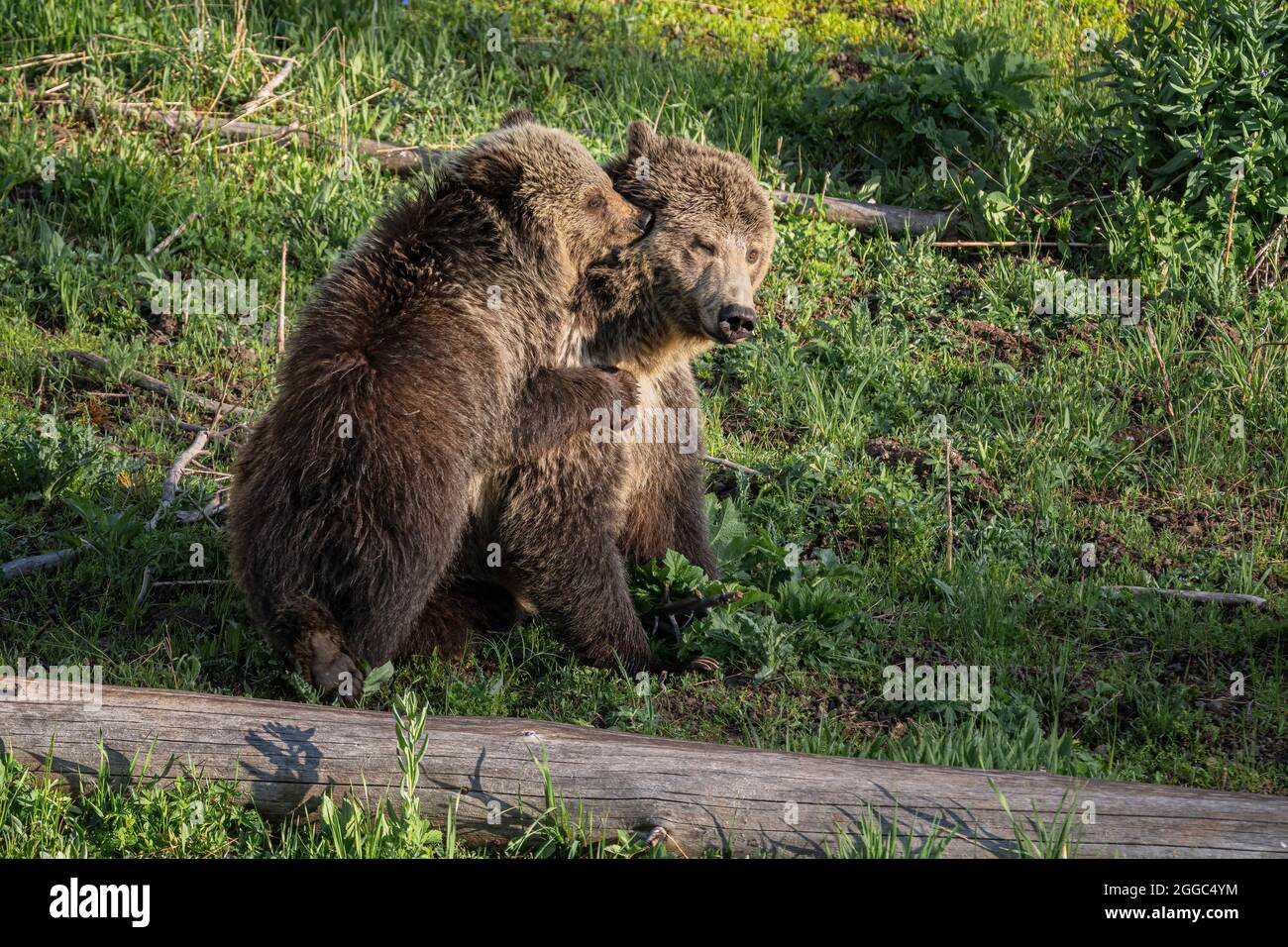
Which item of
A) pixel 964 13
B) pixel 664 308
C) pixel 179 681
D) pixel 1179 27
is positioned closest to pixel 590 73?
pixel 964 13

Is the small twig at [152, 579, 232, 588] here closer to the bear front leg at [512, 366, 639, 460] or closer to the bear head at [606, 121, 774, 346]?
the bear front leg at [512, 366, 639, 460]

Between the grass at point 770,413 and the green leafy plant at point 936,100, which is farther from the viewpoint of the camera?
the green leafy plant at point 936,100

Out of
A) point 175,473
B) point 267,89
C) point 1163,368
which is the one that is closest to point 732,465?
point 1163,368

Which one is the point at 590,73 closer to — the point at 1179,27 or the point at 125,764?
the point at 1179,27

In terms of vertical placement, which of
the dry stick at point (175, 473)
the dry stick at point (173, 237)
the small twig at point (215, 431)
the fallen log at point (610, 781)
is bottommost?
the fallen log at point (610, 781)

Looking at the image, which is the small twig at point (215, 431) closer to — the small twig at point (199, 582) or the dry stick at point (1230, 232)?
the small twig at point (199, 582)

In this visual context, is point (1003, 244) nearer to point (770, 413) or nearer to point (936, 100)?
point (936, 100)

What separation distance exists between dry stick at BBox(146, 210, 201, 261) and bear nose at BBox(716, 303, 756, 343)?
13.2 feet

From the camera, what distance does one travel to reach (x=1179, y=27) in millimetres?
8125

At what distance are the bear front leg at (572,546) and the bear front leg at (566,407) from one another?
0.07m

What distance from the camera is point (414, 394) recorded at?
5.28 m

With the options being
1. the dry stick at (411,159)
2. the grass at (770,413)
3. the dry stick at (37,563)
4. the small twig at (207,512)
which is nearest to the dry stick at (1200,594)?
the grass at (770,413)

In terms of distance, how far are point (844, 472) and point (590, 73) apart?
4.29 metres

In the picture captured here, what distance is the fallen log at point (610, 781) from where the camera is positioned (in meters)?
3.92
